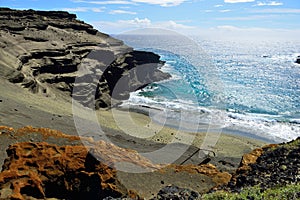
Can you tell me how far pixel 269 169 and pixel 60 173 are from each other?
6.51 metres

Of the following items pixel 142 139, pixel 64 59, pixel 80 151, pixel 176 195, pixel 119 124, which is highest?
pixel 64 59

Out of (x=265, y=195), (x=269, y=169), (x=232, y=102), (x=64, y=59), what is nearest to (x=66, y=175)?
(x=265, y=195)

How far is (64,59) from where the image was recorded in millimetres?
41594

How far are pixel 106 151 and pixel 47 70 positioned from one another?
31.5 meters

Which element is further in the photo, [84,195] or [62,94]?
[62,94]

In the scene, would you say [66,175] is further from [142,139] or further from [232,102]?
[232,102]

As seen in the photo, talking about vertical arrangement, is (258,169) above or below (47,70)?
below

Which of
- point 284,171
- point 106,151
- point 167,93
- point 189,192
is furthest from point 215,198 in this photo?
point 167,93

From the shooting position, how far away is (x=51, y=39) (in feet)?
154

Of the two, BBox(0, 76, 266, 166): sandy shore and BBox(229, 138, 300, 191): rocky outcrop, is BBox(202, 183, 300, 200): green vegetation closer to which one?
BBox(229, 138, 300, 191): rocky outcrop

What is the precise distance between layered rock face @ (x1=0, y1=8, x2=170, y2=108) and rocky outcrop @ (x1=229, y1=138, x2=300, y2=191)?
24365 millimetres

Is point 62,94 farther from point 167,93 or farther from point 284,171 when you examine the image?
point 284,171

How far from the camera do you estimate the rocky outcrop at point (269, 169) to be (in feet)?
30.3

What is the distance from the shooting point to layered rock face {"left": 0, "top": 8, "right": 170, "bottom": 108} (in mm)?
36594
